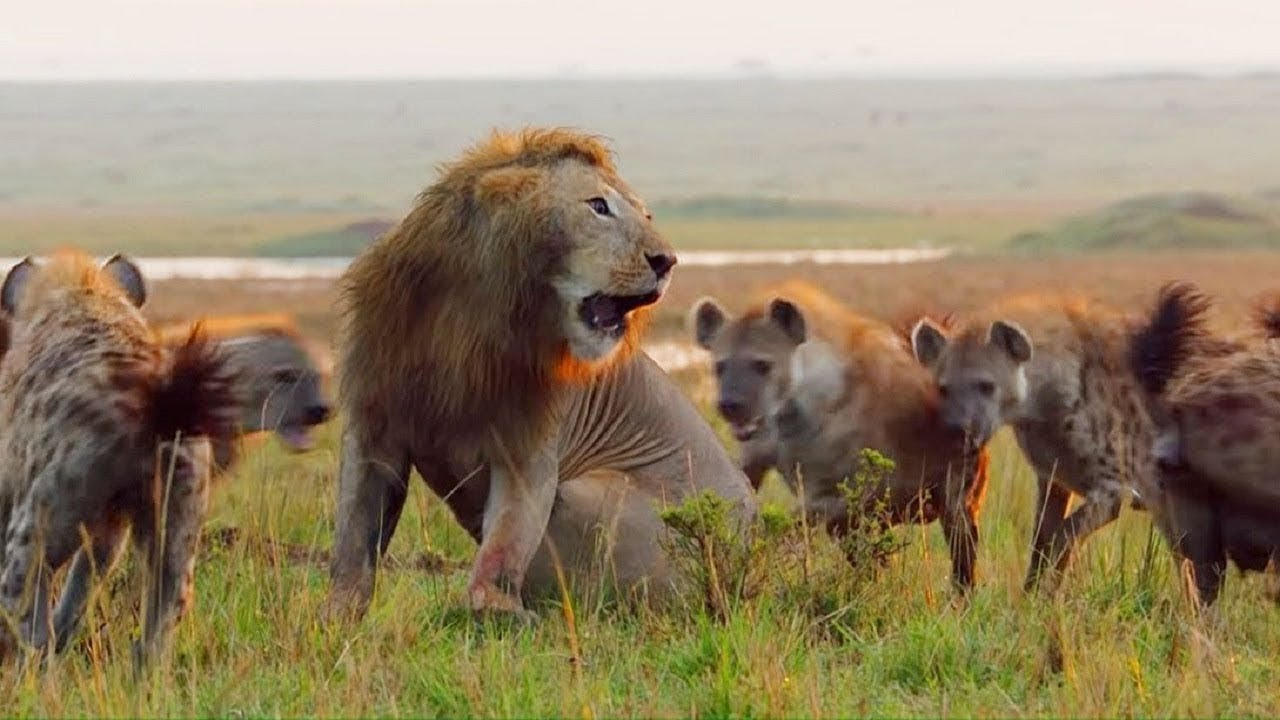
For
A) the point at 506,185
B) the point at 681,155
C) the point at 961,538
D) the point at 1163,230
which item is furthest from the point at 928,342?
the point at 681,155

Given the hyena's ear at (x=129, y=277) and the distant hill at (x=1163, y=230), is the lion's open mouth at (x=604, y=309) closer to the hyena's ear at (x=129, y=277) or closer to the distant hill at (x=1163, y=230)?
the hyena's ear at (x=129, y=277)

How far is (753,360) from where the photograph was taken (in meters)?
7.06

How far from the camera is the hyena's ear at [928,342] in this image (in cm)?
699

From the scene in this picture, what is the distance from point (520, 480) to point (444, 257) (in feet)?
1.57

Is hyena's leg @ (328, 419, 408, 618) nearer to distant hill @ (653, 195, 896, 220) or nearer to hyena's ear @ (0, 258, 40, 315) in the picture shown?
hyena's ear @ (0, 258, 40, 315)

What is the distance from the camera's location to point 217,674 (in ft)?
16.1

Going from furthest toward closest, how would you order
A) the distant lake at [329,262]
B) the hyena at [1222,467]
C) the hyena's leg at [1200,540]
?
the distant lake at [329,262], the hyena's leg at [1200,540], the hyena at [1222,467]

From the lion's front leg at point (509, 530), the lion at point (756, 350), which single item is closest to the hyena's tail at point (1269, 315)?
the lion at point (756, 350)

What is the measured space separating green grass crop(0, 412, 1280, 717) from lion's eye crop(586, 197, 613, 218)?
820 mm

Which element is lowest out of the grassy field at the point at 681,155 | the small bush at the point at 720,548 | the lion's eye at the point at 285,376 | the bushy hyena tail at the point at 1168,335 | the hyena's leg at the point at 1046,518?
the grassy field at the point at 681,155

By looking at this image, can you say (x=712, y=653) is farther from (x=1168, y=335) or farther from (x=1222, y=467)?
(x=1168, y=335)

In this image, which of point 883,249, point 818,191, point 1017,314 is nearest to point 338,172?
point 818,191

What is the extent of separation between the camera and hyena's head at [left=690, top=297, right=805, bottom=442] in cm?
697

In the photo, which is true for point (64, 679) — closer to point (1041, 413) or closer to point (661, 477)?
point (661, 477)
